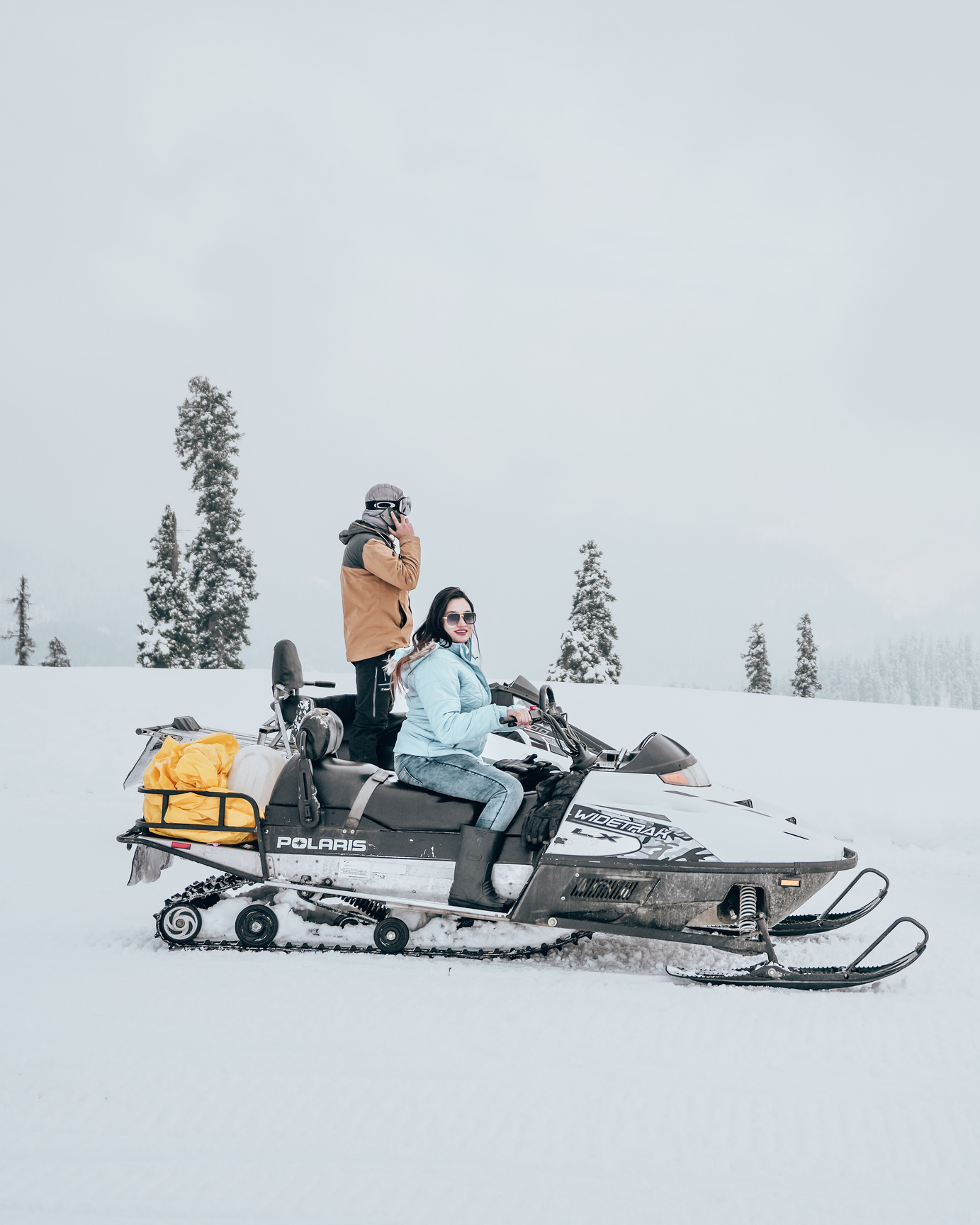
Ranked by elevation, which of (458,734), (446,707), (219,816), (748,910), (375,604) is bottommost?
(748,910)

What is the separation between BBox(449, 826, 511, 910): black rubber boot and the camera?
146 inches

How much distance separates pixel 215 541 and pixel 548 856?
81.5ft

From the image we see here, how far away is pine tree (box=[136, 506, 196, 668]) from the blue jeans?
22910 millimetres

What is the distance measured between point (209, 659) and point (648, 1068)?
79.9 feet

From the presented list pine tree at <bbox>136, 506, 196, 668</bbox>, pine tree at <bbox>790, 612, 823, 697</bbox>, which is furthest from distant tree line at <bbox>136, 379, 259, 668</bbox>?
pine tree at <bbox>790, 612, 823, 697</bbox>

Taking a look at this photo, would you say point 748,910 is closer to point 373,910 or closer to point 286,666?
point 373,910

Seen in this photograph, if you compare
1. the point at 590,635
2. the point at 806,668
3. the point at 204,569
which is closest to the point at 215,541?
the point at 204,569

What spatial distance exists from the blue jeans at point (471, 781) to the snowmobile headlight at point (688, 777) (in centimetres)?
62

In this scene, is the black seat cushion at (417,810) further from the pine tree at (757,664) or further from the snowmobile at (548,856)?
the pine tree at (757,664)

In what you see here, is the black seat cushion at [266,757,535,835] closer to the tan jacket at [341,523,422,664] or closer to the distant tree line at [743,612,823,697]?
the tan jacket at [341,523,422,664]

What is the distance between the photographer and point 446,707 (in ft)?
12.4

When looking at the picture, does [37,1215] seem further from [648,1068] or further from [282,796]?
[282,796]

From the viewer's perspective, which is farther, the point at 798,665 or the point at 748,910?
the point at 798,665

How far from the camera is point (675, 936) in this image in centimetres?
363
